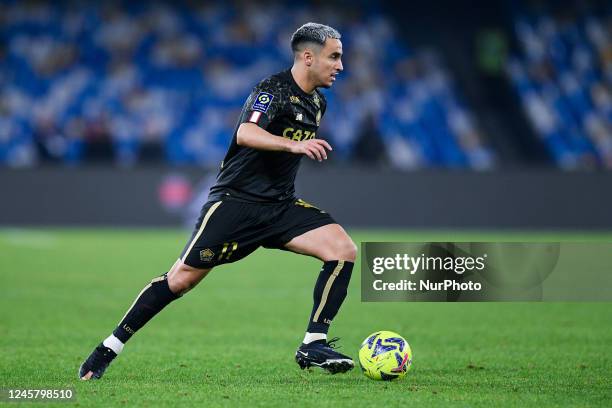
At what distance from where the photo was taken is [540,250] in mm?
6836

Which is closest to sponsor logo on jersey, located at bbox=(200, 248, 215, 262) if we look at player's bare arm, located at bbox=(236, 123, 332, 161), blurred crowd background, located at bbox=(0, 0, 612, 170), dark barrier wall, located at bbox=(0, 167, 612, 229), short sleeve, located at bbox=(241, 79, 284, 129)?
player's bare arm, located at bbox=(236, 123, 332, 161)

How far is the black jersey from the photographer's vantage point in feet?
21.1

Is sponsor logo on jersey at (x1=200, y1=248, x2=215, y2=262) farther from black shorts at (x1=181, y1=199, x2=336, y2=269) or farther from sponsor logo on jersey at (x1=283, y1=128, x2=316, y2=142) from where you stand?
sponsor logo on jersey at (x1=283, y1=128, x2=316, y2=142)

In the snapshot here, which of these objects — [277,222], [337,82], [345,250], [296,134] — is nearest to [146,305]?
[277,222]

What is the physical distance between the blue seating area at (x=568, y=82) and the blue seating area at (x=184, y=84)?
1628 mm

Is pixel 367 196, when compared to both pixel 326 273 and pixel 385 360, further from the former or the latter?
pixel 385 360

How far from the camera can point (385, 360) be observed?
631 centimetres

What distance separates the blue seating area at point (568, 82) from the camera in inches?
926

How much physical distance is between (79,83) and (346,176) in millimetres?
6916

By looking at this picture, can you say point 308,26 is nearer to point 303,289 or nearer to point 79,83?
point 303,289

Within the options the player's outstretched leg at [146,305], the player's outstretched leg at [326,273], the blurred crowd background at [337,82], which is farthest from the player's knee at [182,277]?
the blurred crowd background at [337,82]

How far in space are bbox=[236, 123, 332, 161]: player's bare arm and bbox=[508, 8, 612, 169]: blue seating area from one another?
702 inches

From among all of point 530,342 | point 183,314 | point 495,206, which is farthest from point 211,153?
point 530,342

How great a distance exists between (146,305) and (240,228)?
0.74 meters
